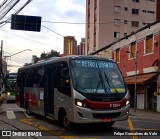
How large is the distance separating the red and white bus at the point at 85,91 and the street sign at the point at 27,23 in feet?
38.3

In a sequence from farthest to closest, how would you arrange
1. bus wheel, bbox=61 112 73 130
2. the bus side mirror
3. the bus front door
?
the bus front door < the bus side mirror < bus wheel, bbox=61 112 73 130

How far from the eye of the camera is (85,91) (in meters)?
13.0

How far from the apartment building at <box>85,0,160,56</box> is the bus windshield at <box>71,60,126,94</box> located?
5103cm

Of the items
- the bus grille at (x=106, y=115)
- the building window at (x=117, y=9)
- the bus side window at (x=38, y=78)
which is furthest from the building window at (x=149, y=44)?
the building window at (x=117, y=9)

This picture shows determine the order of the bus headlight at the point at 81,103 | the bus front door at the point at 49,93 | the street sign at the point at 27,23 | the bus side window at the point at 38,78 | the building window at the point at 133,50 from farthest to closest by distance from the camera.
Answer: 1. the building window at the point at 133,50
2. the street sign at the point at 27,23
3. the bus side window at the point at 38,78
4. the bus front door at the point at 49,93
5. the bus headlight at the point at 81,103

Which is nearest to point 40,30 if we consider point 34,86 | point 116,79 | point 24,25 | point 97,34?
point 24,25

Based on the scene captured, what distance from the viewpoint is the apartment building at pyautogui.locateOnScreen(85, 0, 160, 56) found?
67188 millimetres

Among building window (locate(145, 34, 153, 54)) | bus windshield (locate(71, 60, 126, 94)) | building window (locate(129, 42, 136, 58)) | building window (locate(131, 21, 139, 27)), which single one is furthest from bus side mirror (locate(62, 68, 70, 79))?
building window (locate(131, 21, 139, 27))

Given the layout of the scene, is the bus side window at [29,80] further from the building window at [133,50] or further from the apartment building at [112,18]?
the apartment building at [112,18]

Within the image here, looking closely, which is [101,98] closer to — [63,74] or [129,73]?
[63,74]

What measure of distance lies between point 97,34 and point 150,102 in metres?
35.3

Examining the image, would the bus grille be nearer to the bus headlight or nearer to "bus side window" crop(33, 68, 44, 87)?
the bus headlight

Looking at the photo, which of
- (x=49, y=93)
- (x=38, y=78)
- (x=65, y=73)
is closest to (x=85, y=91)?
(x=65, y=73)

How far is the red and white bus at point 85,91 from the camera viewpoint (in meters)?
12.9
